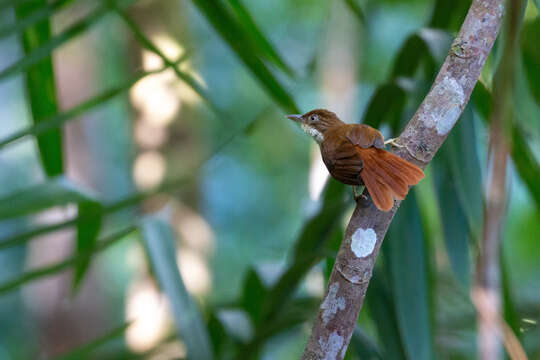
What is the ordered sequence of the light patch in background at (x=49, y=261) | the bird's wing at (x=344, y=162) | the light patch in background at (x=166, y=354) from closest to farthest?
the bird's wing at (x=344, y=162), the light patch in background at (x=166, y=354), the light patch in background at (x=49, y=261)

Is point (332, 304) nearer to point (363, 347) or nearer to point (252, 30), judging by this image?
point (363, 347)

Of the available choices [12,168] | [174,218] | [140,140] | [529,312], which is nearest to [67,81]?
[140,140]

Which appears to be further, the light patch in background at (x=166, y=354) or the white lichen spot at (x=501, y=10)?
the light patch in background at (x=166, y=354)

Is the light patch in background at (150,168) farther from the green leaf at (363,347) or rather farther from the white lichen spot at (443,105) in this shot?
the white lichen spot at (443,105)

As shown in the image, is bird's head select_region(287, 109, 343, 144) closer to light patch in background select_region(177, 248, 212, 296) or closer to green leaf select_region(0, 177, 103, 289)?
green leaf select_region(0, 177, 103, 289)

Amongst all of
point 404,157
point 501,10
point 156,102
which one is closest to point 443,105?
point 404,157

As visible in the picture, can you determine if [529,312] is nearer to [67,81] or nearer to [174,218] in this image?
[174,218]

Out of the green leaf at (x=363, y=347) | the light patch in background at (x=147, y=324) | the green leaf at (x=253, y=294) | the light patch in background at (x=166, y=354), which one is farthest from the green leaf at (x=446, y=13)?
the light patch in background at (x=147, y=324)
